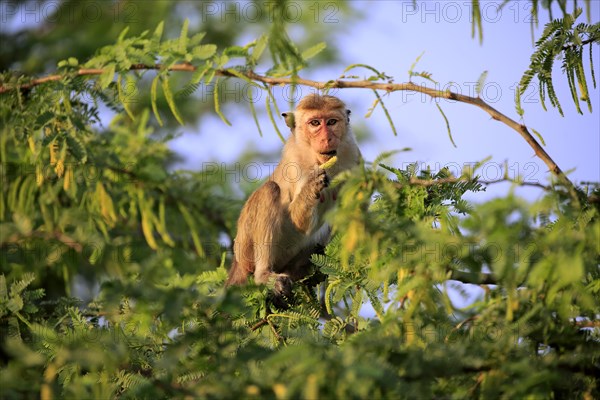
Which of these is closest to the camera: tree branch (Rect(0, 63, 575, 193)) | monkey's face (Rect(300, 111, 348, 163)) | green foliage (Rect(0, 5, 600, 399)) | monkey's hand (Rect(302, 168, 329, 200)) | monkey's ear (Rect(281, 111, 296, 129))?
green foliage (Rect(0, 5, 600, 399))

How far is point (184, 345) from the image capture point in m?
2.97

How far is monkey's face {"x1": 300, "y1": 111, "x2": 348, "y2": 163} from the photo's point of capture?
6.94 m

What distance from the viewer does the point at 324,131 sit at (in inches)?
276

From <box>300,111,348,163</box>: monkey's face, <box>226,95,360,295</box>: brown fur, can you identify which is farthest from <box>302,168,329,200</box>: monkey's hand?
<box>300,111,348,163</box>: monkey's face

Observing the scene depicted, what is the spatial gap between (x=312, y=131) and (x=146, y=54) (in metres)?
2.07

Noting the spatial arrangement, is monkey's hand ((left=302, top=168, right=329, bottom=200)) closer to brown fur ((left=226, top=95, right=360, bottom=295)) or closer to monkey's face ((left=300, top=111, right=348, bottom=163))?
brown fur ((left=226, top=95, right=360, bottom=295))

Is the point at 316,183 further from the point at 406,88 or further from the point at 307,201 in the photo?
the point at 406,88

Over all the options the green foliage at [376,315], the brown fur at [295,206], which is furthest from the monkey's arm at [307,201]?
the green foliage at [376,315]

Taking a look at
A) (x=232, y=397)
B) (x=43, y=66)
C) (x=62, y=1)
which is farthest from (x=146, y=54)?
(x=62, y=1)

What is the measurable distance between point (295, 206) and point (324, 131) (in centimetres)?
80

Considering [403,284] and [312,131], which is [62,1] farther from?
[403,284]

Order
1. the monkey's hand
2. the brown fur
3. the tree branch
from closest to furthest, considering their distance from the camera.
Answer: the tree branch
the monkey's hand
the brown fur

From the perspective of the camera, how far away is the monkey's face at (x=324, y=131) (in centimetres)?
694

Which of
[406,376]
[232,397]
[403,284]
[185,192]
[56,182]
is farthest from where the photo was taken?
[185,192]
